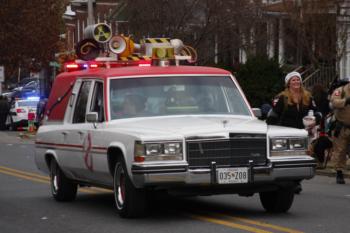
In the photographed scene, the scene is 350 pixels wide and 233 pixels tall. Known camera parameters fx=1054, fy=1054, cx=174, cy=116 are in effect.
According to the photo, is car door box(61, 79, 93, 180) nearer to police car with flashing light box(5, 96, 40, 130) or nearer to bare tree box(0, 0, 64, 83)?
police car with flashing light box(5, 96, 40, 130)

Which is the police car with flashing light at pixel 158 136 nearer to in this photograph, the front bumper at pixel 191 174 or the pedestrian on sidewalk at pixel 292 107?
the front bumper at pixel 191 174

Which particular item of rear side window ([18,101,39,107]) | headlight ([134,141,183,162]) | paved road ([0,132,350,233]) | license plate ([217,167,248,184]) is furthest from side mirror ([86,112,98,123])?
rear side window ([18,101,39,107])

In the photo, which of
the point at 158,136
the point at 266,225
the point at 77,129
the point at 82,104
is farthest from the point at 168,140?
the point at 82,104

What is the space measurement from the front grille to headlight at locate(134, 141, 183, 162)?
0.13 metres

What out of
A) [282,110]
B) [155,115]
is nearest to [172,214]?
[155,115]

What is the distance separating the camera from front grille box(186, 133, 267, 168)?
11.3 metres

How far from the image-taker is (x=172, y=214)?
1237 cm

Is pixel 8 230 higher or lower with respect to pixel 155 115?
lower

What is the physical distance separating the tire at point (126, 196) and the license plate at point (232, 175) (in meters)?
0.92

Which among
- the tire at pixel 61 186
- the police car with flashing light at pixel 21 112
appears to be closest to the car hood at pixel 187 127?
the tire at pixel 61 186

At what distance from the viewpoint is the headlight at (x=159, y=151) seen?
36.8 ft

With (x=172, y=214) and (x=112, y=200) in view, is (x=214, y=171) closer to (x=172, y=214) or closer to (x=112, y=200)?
(x=172, y=214)

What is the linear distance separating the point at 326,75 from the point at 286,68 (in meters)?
1.50

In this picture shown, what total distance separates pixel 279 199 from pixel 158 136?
1.88 metres
